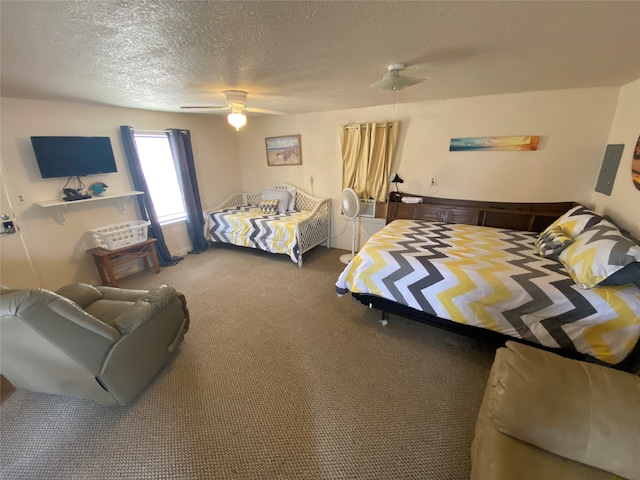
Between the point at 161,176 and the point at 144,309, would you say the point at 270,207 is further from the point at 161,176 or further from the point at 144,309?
the point at 144,309

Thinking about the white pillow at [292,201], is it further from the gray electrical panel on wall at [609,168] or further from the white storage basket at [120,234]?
the gray electrical panel on wall at [609,168]

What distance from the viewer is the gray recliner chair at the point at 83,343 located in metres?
1.24

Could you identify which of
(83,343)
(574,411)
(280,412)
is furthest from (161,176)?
(574,411)

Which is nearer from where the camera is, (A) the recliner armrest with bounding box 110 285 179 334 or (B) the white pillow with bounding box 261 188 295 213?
(A) the recliner armrest with bounding box 110 285 179 334

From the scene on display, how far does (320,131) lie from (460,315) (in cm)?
328

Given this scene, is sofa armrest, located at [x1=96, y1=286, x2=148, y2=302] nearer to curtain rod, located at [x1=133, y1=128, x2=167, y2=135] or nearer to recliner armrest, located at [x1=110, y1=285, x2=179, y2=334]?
recliner armrest, located at [x1=110, y1=285, x2=179, y2=334]

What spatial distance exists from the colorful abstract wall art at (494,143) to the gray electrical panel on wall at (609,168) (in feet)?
1.92

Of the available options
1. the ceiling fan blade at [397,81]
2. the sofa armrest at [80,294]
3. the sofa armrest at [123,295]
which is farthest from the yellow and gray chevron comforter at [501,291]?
the sofa armrest at [80,294]

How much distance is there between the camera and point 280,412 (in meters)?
1.60

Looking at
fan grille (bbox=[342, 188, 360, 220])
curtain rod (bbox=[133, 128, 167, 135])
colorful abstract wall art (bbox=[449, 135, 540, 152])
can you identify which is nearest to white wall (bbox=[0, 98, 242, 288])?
curtain rod (bbox=[133, 128, 167, 135])

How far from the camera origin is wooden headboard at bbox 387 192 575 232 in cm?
290

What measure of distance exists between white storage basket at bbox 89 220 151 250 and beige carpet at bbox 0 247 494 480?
1.65 metres

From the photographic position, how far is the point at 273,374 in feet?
6.18

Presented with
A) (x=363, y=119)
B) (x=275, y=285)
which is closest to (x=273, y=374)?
(x=275, y=285)
